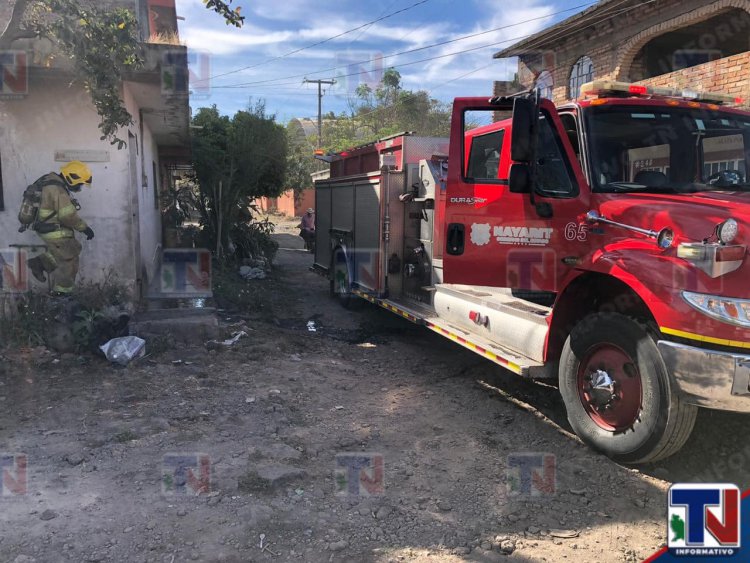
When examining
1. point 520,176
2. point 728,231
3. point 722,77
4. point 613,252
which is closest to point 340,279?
point 520,176

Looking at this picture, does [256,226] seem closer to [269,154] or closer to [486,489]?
[269,154]

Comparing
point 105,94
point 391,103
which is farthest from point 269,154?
point 391,103

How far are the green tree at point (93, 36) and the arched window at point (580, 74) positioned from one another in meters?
9.49

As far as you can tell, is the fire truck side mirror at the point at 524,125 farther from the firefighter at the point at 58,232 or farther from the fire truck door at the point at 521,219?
the firefighter at the point at 58,232

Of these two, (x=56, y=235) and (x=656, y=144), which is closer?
(x=656, y=144)

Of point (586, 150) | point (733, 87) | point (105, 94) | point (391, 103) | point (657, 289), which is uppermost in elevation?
point (391, 103)

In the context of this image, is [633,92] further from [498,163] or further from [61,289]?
[61,289]

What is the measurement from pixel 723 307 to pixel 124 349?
17.4 feet

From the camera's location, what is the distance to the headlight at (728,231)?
314cm

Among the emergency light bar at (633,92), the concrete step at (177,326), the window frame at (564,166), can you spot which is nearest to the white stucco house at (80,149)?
the concrete step at (177,326)

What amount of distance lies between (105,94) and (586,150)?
4519mm

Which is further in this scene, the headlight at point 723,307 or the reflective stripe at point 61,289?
the reflective stripe at point 61,289

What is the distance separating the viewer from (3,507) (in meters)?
3.30

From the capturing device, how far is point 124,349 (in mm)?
5926
